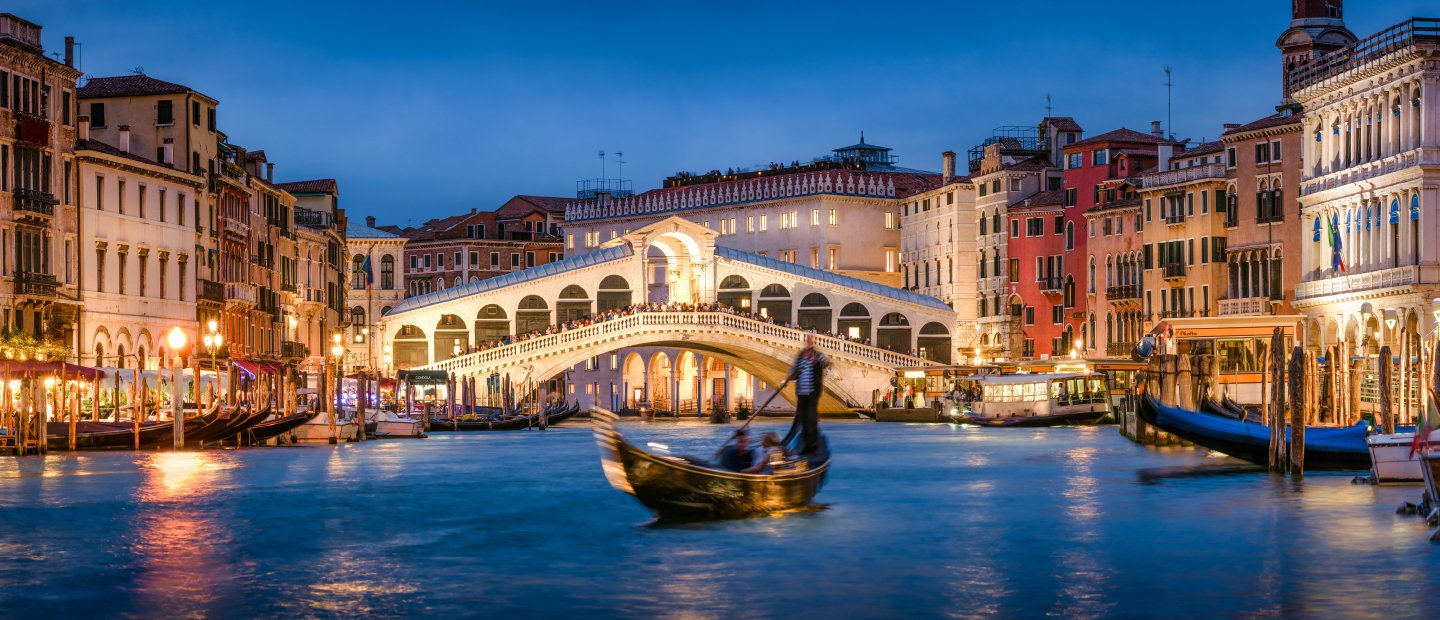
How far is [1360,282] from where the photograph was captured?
3594 centimetres

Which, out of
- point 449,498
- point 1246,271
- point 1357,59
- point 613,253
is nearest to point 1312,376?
→ point 1357,59

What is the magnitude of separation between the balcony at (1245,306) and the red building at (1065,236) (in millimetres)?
6865

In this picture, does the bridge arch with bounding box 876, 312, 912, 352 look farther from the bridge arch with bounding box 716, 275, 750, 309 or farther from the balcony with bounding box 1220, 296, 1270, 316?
the balcony with bounding box 1220, 296, 1270, 316

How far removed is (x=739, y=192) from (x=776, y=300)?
10329mm

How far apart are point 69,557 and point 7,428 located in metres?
13.4

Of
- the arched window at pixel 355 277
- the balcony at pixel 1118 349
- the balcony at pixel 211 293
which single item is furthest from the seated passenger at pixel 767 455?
the arched window at pixel 355 277

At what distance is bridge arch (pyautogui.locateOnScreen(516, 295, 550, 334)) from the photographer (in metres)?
57.7

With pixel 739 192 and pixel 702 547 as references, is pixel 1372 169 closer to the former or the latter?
pixel 702 547

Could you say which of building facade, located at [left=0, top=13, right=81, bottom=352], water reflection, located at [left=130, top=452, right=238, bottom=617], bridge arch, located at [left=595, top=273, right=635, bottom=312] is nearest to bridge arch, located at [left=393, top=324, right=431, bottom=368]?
bridge arch, located at [left=595, top=273, right=635, bottom=312]

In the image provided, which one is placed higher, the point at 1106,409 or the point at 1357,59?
the point at 1357,59

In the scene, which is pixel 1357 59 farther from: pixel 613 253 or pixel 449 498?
pixel 613 253

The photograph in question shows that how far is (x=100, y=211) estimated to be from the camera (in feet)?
119

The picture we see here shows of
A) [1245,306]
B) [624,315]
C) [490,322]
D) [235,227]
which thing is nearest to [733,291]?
[490,322]

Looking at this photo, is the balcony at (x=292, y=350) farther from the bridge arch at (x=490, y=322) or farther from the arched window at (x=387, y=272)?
the arched window at (x=387, y=272)
